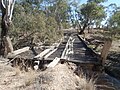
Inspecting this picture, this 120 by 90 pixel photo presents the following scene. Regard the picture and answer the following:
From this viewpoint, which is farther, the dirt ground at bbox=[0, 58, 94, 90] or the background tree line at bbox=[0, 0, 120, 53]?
the background tree line at bbox=[0, 0, 120, 53]

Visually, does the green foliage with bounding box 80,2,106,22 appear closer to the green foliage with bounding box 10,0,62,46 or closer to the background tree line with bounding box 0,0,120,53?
the background tree line with bounding box 0,0,120,53

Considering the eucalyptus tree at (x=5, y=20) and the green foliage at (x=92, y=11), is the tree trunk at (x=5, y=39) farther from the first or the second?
the green foliage at (x=92, y=11)

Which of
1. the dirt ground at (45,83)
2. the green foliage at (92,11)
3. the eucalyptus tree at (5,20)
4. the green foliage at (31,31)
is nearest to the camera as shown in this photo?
the dirt ground at (45,83)

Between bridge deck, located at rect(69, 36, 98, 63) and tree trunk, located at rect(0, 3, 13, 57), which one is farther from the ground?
tree trunk, located at rect(0, 3, 13, 57)

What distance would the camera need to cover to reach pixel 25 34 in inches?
773

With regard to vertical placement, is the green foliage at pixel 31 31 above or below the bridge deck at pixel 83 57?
above

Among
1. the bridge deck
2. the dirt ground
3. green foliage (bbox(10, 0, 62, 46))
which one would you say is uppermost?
green foliage (bbox(10, 0, 62, 46))

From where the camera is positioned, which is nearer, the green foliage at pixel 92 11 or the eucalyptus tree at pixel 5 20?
the eucalyptus tree at pixel 5 20

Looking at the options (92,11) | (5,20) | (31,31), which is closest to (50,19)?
(31,31)

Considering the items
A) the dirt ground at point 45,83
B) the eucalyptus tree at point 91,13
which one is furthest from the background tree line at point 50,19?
the dirt ground at point 45,83

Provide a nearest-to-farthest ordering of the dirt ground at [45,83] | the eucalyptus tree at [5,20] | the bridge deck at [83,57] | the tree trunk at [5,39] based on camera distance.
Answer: the dirt ground at [45,83] < the bridge deck at [83,57] < the tree trunk at [5,39] < the eucalyptus tree at [5,20]


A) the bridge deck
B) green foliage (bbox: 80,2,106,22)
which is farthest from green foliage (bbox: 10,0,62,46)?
green foliage (bbox: 80,2,106,22)

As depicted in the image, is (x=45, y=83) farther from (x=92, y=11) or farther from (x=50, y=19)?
(x=92, y=11)

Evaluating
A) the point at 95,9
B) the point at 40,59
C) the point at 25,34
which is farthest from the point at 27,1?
the point at 40,59
